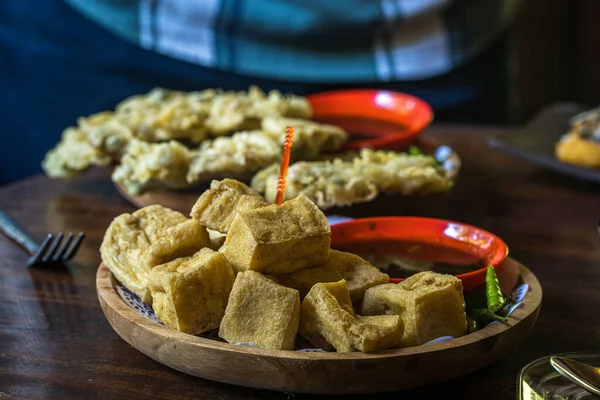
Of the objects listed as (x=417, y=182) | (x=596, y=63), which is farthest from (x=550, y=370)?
(x=596, y=63)

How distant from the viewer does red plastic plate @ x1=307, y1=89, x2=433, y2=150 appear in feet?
7.14

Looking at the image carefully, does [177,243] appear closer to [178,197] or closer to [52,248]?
[52,248]

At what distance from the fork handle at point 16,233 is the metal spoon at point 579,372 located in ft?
3.61

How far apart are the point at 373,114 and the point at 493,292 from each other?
1.37 meters

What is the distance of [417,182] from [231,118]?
2.07ft

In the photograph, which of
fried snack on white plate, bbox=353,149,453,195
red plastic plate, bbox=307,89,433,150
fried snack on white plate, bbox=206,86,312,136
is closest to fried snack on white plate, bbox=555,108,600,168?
red plastic plate, bbox=307,89,433,150

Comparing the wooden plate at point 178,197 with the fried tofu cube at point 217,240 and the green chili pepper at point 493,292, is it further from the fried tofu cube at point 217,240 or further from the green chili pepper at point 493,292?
the green chili pepper at point 493,292

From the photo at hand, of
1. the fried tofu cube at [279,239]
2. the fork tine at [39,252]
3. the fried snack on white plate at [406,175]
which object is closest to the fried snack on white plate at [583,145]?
the fried snack on white plate at [406,175]

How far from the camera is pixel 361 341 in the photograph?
0.96 metres

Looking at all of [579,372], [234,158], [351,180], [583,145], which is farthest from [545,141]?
[579,372]

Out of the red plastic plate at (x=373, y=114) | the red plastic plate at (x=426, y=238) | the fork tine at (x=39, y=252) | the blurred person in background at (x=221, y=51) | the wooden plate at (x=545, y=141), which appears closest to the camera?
the red plastic plate at (x=426, y=238)

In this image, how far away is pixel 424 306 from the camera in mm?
998

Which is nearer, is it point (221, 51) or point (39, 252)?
point (39, 252)

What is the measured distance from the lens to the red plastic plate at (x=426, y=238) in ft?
4.11
